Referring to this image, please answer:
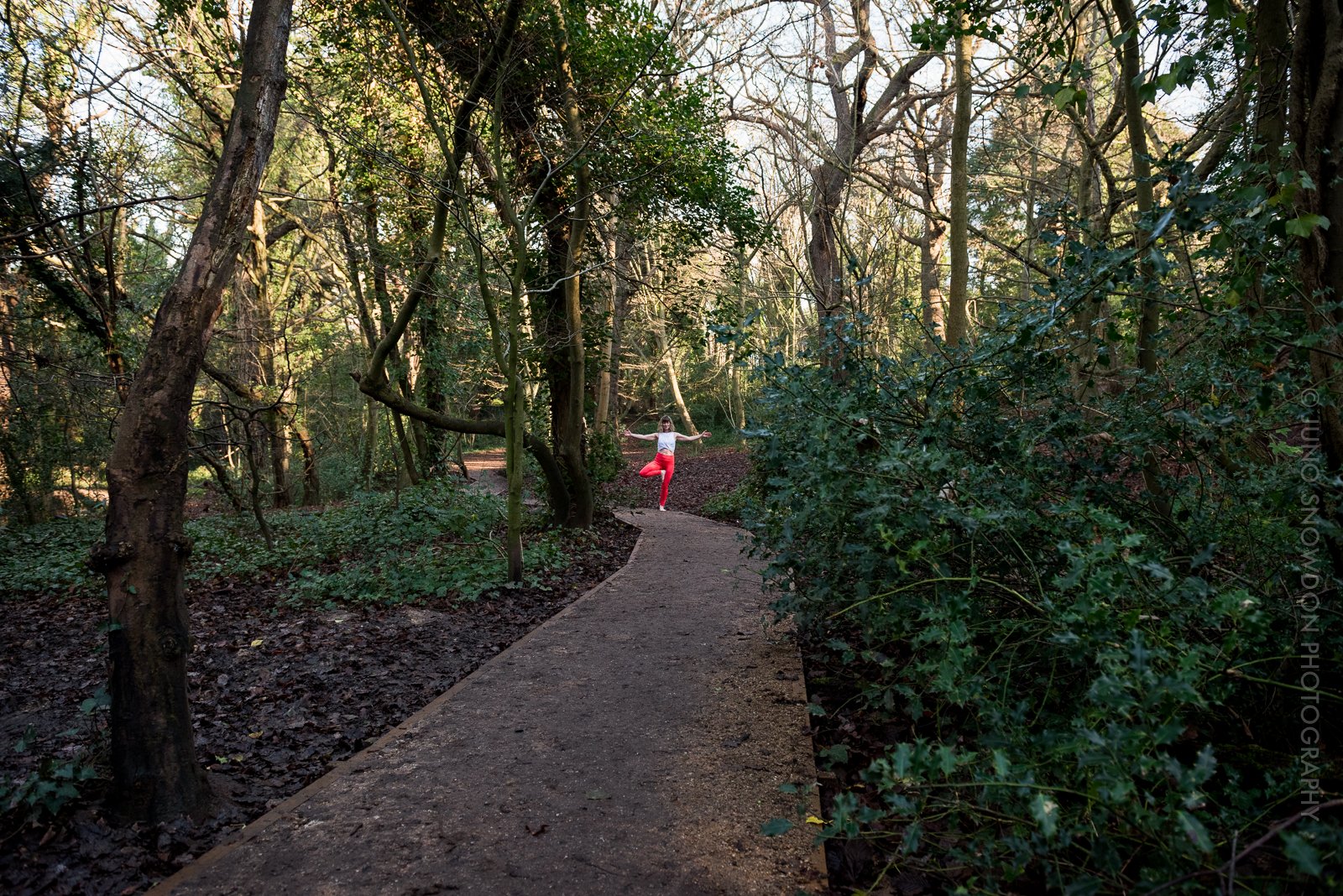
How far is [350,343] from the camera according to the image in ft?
75.5

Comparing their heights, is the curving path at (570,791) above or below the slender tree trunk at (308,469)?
below

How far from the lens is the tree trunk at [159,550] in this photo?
3217 millimetres

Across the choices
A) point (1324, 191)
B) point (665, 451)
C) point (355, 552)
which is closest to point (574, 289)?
point (355, 552)

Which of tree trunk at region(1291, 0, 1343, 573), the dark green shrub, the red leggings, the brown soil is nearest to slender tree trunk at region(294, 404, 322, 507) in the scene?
the red leggings

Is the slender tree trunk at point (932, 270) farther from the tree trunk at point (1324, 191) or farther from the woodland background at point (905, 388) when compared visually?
the tree trunk at point (1324, 191)

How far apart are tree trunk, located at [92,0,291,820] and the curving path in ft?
1.63

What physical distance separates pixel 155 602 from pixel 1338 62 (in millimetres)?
5257

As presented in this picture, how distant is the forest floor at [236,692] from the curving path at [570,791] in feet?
0.99

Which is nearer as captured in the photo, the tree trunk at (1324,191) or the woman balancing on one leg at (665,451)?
the tree trunk at (1324,191)

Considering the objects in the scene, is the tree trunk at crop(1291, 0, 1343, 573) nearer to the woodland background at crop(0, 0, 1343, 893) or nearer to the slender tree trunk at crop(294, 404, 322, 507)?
the woodland background at crop(0, 0, 1343, 893)

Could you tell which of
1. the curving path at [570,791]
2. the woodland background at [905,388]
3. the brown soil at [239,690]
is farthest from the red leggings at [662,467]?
the curving path at [570,791]

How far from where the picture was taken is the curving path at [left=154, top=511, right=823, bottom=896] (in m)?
2.83

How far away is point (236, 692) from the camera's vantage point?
199 inches

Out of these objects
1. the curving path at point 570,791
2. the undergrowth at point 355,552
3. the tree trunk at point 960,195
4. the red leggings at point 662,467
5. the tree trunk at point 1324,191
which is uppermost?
the tree trunk at point 960,195
